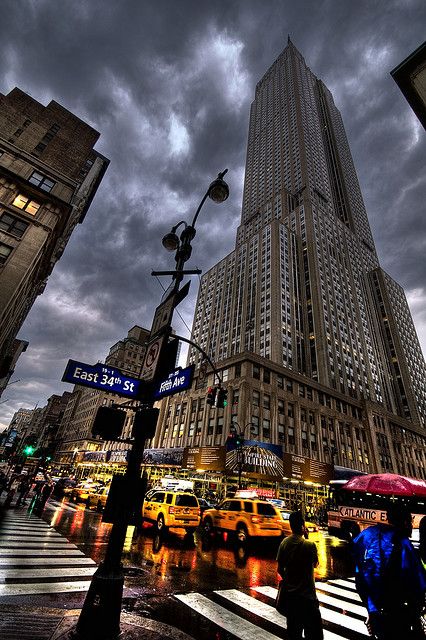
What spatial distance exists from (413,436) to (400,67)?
252ft

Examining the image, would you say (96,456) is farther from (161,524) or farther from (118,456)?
(161,524)

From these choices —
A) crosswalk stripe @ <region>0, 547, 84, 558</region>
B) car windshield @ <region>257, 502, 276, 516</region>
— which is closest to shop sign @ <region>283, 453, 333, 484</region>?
car windshield @ <region>257, 502, 276, 516</region>

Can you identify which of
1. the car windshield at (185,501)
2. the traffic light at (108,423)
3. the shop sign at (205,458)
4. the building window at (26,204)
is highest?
the building window at (26,204)

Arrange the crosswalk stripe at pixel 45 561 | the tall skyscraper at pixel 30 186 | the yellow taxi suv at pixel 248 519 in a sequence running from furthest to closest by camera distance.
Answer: the tall skyscraper at pixel 30 186 < the yellow taxi suv at pixel 248 519 < the crosswalk stripe at pixel 45 561

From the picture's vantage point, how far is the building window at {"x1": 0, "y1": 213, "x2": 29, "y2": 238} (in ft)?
100

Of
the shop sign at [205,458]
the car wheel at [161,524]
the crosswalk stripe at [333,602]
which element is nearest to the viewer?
the crosswalk stripe at [333,602]

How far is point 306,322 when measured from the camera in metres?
78.4

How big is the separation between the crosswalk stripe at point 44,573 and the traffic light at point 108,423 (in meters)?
4.11

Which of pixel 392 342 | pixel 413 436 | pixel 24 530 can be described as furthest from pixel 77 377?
pixel 392 342

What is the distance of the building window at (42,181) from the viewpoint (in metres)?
35.3


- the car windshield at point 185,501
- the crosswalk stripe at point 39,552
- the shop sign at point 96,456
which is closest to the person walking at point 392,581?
the crosswalk stripe at point 39,552

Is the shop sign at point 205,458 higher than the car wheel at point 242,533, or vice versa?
the shop sign at point 205,458

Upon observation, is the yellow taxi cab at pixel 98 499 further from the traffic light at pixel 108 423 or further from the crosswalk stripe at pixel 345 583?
the traffic light at pixel 108 423

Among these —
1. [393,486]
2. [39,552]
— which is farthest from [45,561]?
[393,486]
